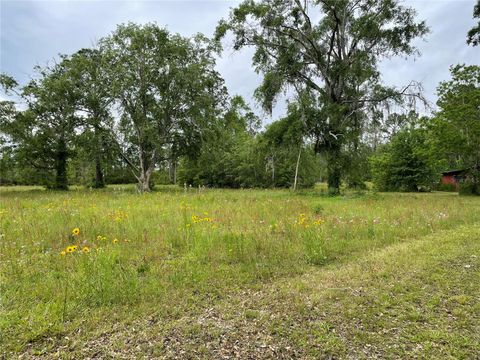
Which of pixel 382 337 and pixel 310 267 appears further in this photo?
pixel 310 267

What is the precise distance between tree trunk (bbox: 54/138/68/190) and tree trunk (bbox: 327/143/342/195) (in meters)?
20.7

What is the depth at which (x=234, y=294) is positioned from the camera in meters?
3.64

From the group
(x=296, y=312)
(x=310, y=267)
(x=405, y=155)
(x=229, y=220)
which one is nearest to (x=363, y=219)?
(x=229, y=220)

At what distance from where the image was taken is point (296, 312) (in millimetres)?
3203

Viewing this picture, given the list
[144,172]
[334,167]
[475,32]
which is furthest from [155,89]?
[475,32]

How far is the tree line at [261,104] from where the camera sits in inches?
702

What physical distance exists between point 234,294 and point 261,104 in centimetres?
1646

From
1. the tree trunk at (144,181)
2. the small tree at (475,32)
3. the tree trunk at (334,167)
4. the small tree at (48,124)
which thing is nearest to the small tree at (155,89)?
the tree trunk at (144,181)

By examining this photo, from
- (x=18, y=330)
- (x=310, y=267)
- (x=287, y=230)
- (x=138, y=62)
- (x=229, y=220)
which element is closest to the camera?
(x=18, y=330)

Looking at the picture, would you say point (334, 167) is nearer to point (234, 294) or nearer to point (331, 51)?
point (331, 51)

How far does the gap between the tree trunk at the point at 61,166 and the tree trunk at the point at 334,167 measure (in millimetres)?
20750

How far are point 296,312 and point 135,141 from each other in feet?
72.2

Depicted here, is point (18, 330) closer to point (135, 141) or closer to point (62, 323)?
point (62, 323)

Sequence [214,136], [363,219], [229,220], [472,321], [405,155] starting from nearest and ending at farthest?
[472,321]
[229,220]
[363,219]
[214,136]
[405,155]
